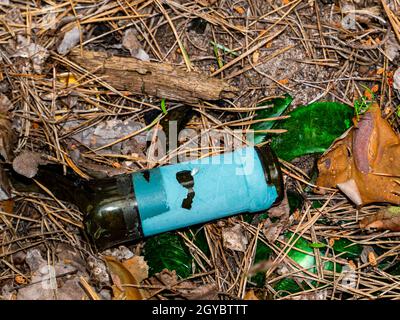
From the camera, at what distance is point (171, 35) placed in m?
2.35

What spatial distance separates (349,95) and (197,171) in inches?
29.6

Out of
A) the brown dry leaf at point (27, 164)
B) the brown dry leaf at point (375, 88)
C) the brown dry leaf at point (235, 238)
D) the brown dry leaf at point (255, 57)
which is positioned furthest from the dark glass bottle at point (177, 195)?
the brown dry leaf at point (375, 88)

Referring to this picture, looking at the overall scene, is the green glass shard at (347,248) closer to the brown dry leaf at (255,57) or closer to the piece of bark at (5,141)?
the brown dry leaf at (255,57)

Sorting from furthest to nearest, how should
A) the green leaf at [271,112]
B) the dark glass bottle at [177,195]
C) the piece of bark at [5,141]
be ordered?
the green leaf at [271,112] < the piece of bark at [5,141] < the dark glass bottle at [177,195]

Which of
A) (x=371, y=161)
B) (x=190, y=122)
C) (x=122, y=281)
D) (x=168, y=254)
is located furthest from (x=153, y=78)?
(x=371, y=161)

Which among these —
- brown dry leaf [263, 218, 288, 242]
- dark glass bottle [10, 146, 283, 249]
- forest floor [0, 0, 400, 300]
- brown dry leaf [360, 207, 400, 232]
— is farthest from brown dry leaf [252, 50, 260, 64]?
brown dry leaf [360, 207, 400, 232]

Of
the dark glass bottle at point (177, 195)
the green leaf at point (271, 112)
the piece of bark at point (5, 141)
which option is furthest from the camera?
the green leaf at point (271, 112)

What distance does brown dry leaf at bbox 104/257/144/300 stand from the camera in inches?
81.0

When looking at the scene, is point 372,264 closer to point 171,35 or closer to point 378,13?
point 378,13

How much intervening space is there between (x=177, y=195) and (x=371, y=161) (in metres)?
0.78

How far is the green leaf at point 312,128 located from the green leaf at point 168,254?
56 centimetres

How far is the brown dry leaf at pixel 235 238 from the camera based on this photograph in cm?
216

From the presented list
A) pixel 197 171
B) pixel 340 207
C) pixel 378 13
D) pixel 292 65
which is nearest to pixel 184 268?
pixel 197 171

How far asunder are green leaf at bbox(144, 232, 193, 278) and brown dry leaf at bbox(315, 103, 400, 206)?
27.1 inches
